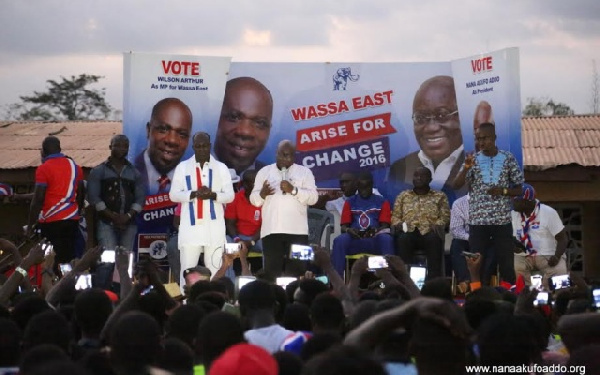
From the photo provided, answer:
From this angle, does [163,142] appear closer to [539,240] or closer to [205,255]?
[205,255]

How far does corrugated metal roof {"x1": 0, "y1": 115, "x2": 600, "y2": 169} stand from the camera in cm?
1697

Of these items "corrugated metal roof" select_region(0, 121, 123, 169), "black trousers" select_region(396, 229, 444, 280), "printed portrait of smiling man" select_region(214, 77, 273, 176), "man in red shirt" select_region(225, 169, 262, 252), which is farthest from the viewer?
"corrugated metal roof" select_region(0, 121, 123, 169)

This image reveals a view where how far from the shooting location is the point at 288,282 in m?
9.81

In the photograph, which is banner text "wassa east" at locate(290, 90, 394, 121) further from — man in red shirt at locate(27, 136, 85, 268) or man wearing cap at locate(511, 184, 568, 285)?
man in red shirt at locate(27, 136, 85, 268)

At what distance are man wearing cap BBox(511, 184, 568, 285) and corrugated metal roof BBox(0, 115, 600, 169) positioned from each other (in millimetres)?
3259

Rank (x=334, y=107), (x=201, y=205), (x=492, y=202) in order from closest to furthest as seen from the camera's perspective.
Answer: (x=492, y=202)
(x=201, y=205)
(x=334, y=107)

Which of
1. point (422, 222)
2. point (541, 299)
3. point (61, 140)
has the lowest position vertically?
point (541, 299)

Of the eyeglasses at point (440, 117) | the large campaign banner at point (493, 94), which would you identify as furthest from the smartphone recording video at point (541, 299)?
the eyeglasses at point (440, 117)

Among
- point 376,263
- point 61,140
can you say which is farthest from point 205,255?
point 61,140

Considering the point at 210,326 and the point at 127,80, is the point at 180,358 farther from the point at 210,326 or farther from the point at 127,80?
the point at 127,80

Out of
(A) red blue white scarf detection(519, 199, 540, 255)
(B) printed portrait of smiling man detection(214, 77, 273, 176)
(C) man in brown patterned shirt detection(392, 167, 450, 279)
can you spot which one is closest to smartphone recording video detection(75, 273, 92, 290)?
(C) man in brown patterned shirt detection(392, 167, 450, 279)

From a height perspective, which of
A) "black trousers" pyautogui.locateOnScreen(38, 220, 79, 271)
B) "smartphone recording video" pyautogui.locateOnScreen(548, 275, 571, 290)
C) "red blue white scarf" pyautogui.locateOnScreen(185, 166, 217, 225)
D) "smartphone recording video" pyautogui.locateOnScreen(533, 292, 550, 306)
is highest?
"red blue white scarf" pyautogui.locateOnScreen(185, 166, 217, 225)

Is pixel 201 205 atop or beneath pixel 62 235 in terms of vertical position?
atop

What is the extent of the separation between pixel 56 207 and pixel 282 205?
2.50m
